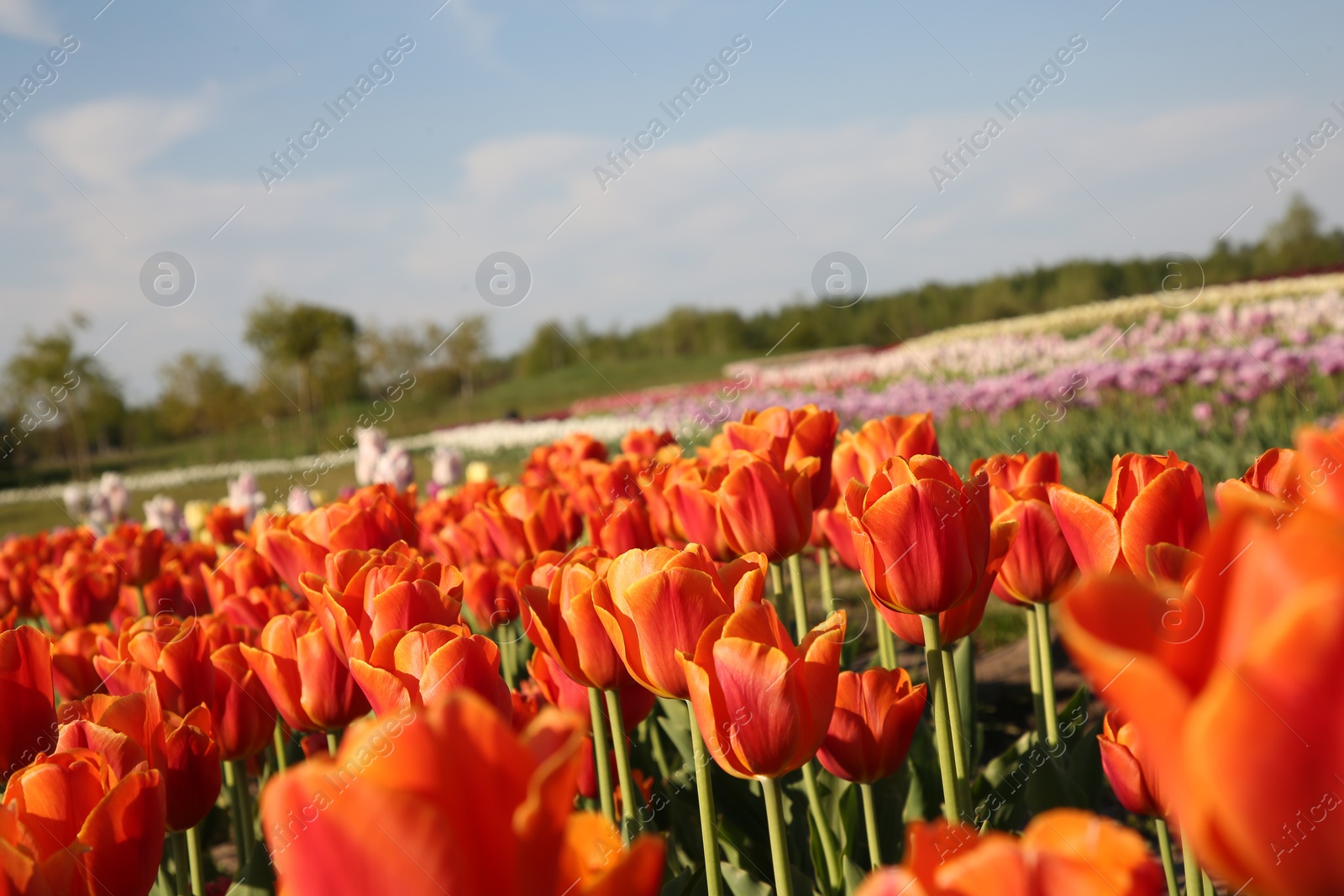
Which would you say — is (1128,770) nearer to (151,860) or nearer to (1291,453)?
(1291,453)

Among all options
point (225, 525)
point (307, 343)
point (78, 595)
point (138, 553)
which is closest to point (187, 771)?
point (78, 595)

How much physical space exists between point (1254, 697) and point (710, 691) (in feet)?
1.96

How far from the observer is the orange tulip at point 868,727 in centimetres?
135

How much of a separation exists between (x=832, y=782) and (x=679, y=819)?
1.01ft

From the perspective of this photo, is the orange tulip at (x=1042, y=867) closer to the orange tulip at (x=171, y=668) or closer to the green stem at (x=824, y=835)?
the green stem at (x=824, y=835)

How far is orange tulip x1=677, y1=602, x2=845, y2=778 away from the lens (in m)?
0.96

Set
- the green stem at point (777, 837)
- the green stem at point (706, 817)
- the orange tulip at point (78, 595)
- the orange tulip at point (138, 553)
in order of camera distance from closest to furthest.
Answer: the green stem at point (777, 837), the green stem at point (706, 817), the orange tulip at point (78, 595), the orange tulip at point (138, 553)

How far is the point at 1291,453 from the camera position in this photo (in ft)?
3.68

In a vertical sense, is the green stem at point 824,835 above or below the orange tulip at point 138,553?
below

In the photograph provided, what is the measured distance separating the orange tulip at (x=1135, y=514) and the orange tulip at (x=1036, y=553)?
0.27ft

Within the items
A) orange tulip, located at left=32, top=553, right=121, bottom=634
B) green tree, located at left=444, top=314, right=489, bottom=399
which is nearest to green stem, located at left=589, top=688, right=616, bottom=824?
orange tulip, located at left=32, top=553, right=121, bottom=634

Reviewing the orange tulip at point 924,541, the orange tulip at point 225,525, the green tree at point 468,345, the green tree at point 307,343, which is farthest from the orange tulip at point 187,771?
the green tree at point 468,345

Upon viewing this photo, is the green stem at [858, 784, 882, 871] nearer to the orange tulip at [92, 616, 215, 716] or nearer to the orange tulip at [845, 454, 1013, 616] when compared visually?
the orange tulip at [845, 454, 1013, 616]

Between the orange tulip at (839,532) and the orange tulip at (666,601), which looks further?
the orange tulip at (839,532)
